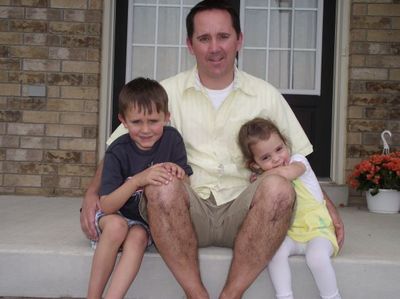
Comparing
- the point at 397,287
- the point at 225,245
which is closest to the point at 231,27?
the point at 225,245

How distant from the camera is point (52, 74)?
166 inches

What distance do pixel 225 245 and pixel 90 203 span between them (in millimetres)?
600

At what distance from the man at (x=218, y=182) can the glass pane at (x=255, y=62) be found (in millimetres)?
2045

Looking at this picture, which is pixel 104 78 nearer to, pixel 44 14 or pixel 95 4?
pixel 95 4

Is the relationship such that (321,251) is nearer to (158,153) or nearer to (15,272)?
(158,153)

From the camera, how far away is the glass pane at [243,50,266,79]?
4.48 meters

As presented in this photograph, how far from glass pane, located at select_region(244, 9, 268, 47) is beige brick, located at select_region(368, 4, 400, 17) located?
820 mm

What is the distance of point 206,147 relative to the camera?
94.7 inches

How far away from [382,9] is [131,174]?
9.19ft

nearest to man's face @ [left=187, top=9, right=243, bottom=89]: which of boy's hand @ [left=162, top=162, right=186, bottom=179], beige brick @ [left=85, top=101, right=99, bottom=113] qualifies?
boy's hand @ [left=162, top=162, right=186, bottom=179]

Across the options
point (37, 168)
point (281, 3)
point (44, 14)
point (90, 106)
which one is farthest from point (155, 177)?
point (281, 3)

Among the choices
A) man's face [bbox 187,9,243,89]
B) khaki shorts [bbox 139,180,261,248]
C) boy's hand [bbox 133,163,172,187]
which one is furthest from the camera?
man's face [bbox 187,9,243,89]

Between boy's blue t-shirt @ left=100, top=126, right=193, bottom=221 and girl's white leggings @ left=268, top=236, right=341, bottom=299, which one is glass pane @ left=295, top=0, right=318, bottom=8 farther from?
girl's white leggings @ left=268, top=236, right=341, bottom=299

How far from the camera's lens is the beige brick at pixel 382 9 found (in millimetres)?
Answer: 4145
